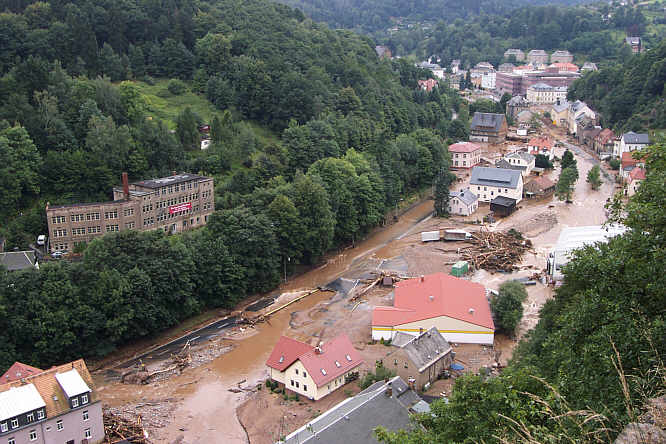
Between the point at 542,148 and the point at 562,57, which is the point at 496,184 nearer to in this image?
the point at 542,148

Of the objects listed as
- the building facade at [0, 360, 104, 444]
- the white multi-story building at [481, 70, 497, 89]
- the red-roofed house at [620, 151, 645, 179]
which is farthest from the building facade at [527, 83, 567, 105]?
the building facade at [0, 360, 104, 444]

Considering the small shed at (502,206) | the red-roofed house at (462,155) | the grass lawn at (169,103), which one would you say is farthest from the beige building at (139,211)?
the red-roofed house at (462,155)

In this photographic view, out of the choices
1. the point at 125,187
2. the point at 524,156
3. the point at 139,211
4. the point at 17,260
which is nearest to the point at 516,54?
the point at 524,156

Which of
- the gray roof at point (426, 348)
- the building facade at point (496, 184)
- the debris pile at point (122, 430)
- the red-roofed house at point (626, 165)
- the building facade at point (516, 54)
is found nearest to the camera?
the debris pile at point (122, 430)

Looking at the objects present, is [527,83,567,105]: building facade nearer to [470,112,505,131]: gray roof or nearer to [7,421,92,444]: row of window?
[470,112,505,131]: gray roof

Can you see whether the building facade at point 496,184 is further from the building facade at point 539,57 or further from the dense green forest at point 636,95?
the building facade at point 539,57
